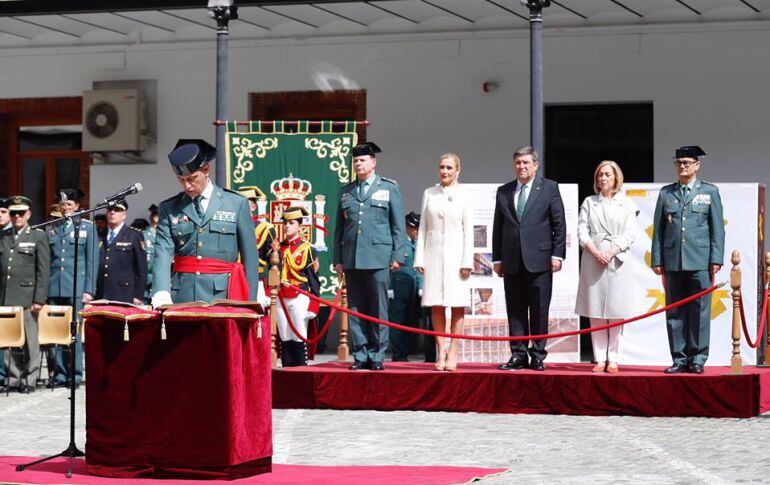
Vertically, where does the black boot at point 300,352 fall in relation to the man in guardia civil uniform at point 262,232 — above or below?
below

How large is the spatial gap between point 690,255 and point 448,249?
6.16 ft

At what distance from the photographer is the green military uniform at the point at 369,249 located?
1125 cm

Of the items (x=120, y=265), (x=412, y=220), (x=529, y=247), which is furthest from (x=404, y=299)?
(x=529, y=247)

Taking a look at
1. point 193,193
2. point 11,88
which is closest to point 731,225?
point 193,193

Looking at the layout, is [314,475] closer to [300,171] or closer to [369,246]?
[369,246]

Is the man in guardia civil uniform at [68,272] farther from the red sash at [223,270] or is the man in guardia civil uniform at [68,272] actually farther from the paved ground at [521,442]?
the red sash at [223,270]

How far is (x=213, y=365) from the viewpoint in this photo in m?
7.33

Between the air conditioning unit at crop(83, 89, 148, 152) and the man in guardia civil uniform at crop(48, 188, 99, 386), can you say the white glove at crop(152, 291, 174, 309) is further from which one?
the air conditioning unit at crop(83, 89, 148, 152)

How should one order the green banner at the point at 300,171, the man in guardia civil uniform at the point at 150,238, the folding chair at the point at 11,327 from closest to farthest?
the folding chair at the point at 11,327, the green banner at the point at 300,171, the man in guardia civil uniform at the point at 150,238

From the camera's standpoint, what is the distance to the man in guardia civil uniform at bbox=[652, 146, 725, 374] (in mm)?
10797

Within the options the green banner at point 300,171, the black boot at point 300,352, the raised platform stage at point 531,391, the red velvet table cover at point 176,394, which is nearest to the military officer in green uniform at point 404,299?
the green banner at point 300,171

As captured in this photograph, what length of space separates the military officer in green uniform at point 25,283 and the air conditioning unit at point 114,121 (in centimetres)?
458

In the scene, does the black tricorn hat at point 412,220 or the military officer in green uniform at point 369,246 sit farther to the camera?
the black tricorn hat at point 412,220

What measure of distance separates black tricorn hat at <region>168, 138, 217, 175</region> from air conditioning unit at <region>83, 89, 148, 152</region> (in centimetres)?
1000
